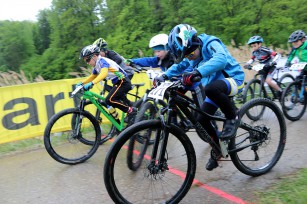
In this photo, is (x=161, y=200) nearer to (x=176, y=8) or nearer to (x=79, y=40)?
(x=176, y=8)

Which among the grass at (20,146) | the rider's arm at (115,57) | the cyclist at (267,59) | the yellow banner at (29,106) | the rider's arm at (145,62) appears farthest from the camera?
the cyclist at (267,59)

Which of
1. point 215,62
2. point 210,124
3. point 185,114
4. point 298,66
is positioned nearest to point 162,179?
point 185,114

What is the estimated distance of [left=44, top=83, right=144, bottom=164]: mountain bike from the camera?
500 cm

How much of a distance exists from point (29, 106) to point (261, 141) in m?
4.65

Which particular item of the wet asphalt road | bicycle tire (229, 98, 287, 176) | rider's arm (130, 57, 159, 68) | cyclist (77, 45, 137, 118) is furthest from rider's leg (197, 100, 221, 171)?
rider's arm (130, 57, 159, 68)

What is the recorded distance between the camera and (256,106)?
4070mm

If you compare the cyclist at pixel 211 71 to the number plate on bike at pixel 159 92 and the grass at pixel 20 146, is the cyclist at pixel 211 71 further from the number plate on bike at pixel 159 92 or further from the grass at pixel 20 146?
the grass at pixel 20 146

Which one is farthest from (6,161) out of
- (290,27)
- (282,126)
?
(290,27)

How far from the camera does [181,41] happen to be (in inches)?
132

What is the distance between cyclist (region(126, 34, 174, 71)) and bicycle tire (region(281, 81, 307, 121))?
2.63m

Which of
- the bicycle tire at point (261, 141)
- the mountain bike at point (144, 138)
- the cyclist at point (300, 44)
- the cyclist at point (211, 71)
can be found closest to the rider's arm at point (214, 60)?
the cyclist at point (211, 71)

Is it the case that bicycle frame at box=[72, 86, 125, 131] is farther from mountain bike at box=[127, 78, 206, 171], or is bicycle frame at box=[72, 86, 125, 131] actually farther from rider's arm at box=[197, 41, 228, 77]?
rider's arm at box=[197, 41, 228, 77]

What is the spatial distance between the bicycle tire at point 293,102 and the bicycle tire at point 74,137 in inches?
156

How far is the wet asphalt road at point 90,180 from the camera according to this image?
3.80 m
